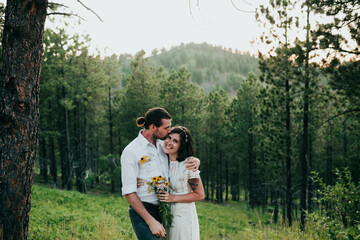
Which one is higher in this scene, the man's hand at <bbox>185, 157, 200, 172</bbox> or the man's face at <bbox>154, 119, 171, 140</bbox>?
the man's face at <bbox>154, 119, 171, 140</bbox>

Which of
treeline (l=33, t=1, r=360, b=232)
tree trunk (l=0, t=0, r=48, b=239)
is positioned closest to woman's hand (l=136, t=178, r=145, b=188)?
tree trunk (l=0, t=0, r=48, b=239)

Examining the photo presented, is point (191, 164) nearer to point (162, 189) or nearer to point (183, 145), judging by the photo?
point (183, 145)

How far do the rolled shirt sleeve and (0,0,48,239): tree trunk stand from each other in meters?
1.14

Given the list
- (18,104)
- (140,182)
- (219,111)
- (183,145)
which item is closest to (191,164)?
(183,145)

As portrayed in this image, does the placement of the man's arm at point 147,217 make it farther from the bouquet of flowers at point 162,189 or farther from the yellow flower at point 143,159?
the yellow flower at point 143,159

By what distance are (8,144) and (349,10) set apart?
28.3 feet

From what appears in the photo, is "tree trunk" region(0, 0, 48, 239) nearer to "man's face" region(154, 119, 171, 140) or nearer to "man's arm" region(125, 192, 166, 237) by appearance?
"man's arm" region(125, 192, 166, 237)

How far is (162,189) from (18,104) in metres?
1.82

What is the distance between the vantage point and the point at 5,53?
2984mm

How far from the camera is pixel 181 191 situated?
10.3ft

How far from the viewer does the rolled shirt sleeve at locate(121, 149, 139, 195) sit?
111 inches

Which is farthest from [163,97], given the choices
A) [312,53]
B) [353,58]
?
[353,58]

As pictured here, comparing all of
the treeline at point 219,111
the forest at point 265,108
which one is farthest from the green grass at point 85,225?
the treeline at point 219,111

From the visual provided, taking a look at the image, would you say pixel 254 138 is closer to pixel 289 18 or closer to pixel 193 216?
pixel 289 18
